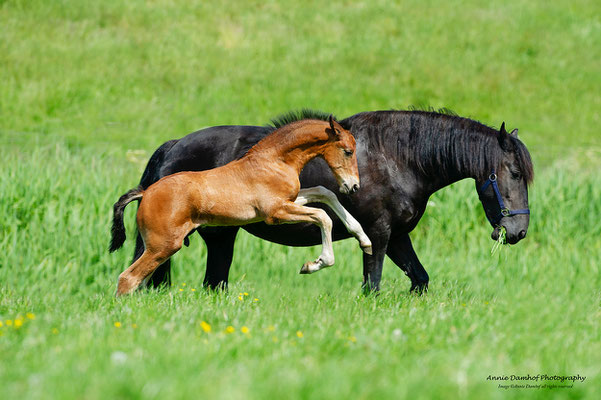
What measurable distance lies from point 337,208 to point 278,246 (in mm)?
3678

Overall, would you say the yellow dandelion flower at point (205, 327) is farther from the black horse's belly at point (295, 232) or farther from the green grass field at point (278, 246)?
the black horse's belly at point (295, 232)

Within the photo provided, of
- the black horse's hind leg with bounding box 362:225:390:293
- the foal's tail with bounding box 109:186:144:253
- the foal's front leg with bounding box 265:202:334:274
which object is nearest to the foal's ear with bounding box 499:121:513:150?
the black horse's hind leg with bounding box 362:225:390:293

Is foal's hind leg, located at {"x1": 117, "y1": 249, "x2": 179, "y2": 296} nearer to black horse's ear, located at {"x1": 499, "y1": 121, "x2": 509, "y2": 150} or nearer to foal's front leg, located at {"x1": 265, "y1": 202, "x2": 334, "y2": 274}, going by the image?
foal's front leg, located at {"x1": 265, "y1": 202, "x2": 334, "y2": 274}

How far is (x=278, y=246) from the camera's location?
29.9 ft

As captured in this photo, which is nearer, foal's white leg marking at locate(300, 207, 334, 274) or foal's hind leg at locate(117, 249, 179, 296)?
foal's white leg marking at locate(300, 207, 334, 274)

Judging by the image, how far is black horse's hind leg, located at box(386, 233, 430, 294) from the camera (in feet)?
21.3

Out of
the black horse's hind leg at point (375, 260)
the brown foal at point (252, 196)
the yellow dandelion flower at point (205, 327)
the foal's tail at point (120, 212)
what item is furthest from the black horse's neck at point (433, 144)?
the yellow dandelion flower at point (205, 327)

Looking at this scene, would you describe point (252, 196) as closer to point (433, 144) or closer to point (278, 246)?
point (433, 144)

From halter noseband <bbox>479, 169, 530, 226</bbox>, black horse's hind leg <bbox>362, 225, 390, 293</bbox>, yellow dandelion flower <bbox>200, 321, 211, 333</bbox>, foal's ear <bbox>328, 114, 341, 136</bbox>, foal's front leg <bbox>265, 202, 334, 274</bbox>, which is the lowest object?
yellow dandelion flower <bbox>200, 321, 211, 333</bbox>

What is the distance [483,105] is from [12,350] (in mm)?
20316

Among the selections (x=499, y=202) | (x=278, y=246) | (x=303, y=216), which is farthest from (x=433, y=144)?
(x=278, y=246)

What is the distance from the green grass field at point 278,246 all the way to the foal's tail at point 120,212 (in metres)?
0.55

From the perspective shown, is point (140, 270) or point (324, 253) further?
point (140, 270)

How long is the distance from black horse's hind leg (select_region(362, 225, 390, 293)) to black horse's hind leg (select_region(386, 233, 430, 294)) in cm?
38
